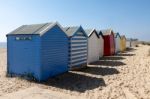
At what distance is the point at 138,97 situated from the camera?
27.9ft

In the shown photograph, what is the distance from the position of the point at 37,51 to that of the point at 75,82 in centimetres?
238

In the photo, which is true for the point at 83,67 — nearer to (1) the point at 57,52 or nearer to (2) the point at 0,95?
(1) the point at 57,52

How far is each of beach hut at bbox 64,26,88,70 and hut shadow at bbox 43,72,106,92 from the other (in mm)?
1851

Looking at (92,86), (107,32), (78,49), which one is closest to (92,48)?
(78,49)

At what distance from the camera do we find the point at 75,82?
434 inches

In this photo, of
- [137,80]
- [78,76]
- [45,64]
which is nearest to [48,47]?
[45,64]

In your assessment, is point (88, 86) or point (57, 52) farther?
point (57, 52)

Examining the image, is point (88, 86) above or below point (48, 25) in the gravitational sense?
below

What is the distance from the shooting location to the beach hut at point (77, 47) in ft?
46.4

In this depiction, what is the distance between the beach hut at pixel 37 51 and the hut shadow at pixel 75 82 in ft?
1.69

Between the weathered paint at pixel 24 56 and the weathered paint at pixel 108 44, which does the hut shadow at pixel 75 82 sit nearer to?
the weathered paint at pixel 24 56

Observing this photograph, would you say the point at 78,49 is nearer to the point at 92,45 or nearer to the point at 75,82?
the point at 92,45

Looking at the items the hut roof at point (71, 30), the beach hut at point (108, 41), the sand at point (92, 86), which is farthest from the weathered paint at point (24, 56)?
the beach hut at point (108, 41)

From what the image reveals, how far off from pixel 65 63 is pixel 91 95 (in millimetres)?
4862
